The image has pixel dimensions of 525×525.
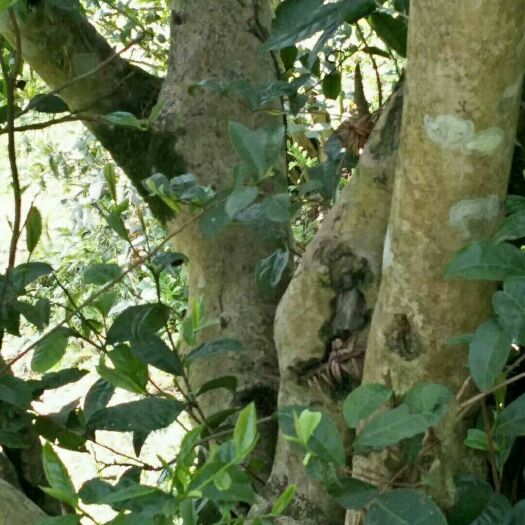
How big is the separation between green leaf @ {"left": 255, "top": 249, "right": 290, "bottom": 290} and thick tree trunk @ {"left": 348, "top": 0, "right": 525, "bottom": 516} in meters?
0.23

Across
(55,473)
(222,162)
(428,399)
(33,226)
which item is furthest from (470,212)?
(222,162)

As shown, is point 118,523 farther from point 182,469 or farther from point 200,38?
point 200,38

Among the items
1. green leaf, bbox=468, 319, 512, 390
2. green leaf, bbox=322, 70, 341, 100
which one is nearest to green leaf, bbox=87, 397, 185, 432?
green leaf, bbox=468, 319, 512, 390

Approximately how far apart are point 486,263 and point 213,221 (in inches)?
10.3

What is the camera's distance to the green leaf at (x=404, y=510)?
0.58 metres

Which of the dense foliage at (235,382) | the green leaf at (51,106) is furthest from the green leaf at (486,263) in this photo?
the green leaf at (51,106)

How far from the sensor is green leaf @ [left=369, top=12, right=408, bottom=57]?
87cm

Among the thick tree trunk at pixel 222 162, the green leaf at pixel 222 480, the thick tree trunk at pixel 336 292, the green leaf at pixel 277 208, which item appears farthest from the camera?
the thick tree trunk at pixel 222 162

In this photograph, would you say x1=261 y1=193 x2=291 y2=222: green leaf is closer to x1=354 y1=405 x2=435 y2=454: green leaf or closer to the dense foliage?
the dense foliage

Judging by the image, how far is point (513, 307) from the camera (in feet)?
1.91

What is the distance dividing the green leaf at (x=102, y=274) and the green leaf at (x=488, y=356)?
38 cm

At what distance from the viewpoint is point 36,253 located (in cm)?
304

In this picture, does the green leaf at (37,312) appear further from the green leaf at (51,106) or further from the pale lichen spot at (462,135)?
the pale lichen spot at (462,135)

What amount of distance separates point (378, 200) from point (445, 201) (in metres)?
0.21
